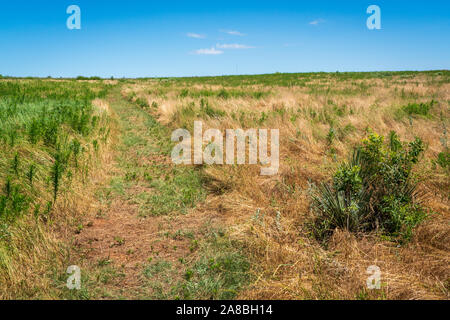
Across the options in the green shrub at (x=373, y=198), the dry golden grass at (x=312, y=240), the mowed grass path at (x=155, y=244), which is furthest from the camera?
the green shrub at (x=373, y=198)

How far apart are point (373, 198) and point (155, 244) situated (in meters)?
2.66

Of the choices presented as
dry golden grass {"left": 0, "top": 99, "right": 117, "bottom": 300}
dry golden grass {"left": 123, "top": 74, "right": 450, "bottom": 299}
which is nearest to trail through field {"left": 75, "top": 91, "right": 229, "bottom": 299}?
dry golden grass {"left": 0, "top": 99, "right": 117, "bottom": 300}

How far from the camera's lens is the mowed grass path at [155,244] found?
2619 millimetres

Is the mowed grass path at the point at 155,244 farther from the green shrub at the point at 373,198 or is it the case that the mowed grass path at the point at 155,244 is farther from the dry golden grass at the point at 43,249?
the green shrub at the point at 373,198

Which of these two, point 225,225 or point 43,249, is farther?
point 225,225

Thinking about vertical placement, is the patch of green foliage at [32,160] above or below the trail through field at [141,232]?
above

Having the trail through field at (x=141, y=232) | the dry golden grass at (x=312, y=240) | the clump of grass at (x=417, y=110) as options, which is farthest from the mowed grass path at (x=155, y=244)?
the clump of grass at (x=417, y=110)

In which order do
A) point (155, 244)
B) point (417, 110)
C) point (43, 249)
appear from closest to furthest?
point (43, 249) < point (155, 244) < point (417, 110)

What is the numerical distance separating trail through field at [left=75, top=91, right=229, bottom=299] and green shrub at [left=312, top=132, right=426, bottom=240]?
4.75 ft

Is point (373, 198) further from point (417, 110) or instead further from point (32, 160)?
point (417, 110)

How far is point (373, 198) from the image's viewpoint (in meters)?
3.37

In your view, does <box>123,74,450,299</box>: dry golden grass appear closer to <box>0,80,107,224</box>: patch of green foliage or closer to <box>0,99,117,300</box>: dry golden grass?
<box>0,99,117,300</box>: dry golden grass

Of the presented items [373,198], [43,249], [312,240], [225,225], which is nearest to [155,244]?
[225,225]

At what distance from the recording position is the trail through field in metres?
2.71
